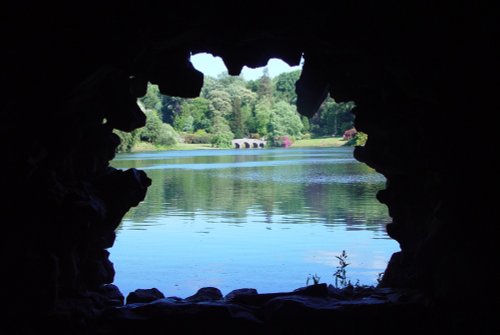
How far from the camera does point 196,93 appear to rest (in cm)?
520

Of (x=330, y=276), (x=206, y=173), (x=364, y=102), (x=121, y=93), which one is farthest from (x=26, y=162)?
(x=206, y=173)

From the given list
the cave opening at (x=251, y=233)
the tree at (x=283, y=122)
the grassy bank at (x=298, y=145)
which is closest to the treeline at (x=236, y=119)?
the tree at (x=283, y=122)

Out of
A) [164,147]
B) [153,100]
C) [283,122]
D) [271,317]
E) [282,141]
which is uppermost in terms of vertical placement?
[153,100]

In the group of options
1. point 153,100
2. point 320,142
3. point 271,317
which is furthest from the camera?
point 153,100

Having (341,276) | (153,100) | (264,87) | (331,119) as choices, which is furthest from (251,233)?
(264,87)

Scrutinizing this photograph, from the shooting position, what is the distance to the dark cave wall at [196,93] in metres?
3.98

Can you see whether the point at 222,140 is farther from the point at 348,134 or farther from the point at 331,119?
the point at 348,134

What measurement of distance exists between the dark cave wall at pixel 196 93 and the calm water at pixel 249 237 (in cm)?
269

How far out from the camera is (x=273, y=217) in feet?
42.5

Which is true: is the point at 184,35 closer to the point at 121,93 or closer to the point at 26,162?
the point at 121,93

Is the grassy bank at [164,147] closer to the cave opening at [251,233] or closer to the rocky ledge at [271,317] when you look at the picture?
the cave opening at [251,233]

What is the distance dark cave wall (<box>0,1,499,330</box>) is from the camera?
3.98 m

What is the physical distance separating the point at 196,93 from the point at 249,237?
19.7 feet

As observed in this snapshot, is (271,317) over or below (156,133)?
Result: below
